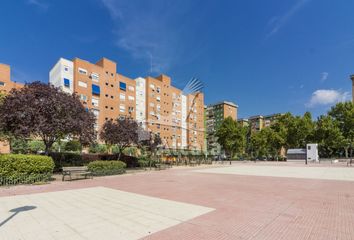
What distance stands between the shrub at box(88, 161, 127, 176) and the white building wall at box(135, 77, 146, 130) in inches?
1587

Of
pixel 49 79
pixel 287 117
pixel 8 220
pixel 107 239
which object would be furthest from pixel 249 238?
pixel 287 117

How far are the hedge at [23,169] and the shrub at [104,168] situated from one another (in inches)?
135

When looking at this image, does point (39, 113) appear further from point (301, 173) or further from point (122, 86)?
point (122, 86)

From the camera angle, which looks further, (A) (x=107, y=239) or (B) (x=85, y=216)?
(B) (x=85, y=216)

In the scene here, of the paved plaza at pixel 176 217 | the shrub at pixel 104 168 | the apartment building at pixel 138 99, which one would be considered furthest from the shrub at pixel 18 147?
the paved plaza at pixel 176 217

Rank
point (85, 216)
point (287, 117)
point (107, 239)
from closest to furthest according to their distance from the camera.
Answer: point (107, 239) → point (85, 216) → point (287, 117)

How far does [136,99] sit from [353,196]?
2075 inches

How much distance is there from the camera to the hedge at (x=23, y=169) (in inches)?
451

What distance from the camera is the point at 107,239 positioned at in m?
4.41

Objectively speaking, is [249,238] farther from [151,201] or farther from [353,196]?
[353,196]

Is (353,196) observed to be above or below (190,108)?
below

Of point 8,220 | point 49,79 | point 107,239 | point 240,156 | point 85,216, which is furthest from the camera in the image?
point 240,156

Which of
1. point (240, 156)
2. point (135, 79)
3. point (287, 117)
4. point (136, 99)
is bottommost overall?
point (240, 156)

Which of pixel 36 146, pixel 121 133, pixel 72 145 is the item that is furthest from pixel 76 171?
pixel 36 146
